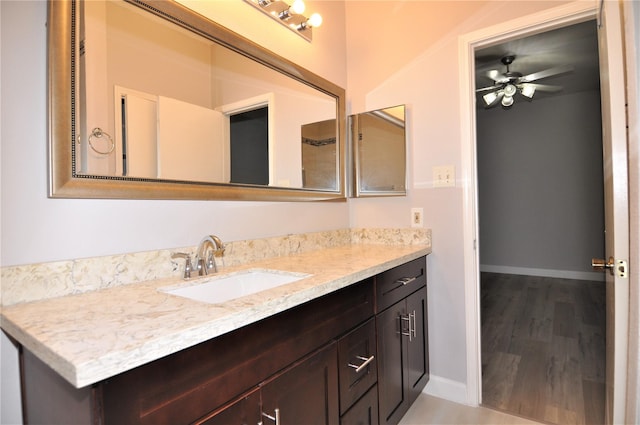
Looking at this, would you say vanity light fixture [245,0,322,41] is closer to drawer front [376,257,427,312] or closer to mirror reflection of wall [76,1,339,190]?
mirror reflection of wall [76,1,339,190]

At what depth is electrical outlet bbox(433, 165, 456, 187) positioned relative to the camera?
6.23 feet

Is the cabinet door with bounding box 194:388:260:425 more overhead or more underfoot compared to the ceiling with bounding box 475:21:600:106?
more underfoot

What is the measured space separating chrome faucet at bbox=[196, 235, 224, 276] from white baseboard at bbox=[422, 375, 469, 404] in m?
1.51

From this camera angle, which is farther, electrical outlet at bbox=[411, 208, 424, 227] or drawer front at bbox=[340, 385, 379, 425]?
electrical outlet at bbox=[411, 208, 424, 227]

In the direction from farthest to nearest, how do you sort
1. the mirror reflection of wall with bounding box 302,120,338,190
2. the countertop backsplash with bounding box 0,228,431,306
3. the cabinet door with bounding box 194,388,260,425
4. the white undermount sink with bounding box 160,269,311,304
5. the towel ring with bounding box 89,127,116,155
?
the mirror reflection of wall with bounding box 302,120,338,190, the white undermount sink with bounding box 160,269,311,304, the towel ring with bounding box 89,127,116,155, the countertop backsplash with bounding box 0,228,431,306, the cabinet door with bounding box 194,388,260,425

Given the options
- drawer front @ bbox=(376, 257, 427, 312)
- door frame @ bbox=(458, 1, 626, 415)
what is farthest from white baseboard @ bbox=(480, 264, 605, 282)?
drawer front @ bbox=(376, 257, 427, 312)

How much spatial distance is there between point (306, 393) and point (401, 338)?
756 millimetres

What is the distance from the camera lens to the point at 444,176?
6.31ft

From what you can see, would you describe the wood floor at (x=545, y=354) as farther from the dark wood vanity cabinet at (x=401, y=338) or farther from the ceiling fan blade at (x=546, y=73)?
the ceiling fan blade at (x=546, y=73)

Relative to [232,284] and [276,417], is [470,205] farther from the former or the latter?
[276,417]

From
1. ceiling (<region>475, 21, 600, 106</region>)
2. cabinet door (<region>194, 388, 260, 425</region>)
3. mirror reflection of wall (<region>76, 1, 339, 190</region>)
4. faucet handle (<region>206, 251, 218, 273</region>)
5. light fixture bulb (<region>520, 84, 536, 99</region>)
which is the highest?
ceiling (<region>475, 21, 600, 106</region>)

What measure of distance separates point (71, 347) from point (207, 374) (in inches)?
10.9

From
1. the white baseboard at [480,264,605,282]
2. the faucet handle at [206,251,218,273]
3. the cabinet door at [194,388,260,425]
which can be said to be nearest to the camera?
the cabinet door at [194,388,260,425]

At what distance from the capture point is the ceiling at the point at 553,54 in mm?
2781
